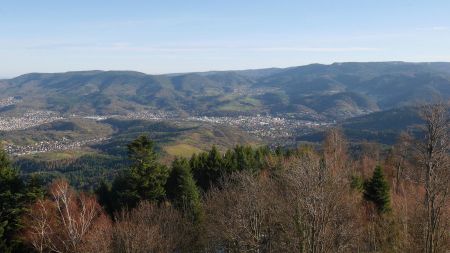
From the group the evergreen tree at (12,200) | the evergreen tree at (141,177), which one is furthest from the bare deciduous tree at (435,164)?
the evergreen tree at (12,200)

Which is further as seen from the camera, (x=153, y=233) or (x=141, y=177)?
(x=141, y=177)

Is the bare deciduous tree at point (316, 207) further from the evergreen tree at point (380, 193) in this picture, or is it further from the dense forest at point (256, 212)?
the evergreen tree at point (380, 193)

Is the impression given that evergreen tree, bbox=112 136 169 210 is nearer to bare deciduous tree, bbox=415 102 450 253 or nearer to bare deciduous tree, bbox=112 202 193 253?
bare deciduous tree, bbox=112 202 193 253

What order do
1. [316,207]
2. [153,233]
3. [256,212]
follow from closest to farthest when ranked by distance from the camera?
[316,207], [256,212], [153,233]

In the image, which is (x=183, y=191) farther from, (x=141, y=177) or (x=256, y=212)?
(x=256, y=212)

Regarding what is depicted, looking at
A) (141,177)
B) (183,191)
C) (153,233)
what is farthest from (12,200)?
(153,233)

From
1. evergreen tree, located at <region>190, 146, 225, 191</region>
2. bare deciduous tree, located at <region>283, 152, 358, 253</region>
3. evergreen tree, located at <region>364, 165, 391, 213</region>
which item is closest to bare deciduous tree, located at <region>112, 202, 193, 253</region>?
bare deciduous tree, located at <region>283, 152, 358, 253</region>
